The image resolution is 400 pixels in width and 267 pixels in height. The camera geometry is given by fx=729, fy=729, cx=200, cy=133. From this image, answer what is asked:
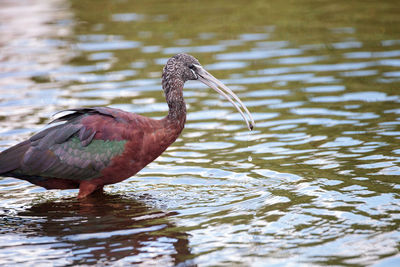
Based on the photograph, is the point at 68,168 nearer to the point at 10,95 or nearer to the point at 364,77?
the point at 10,95

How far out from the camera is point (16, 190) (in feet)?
29.6

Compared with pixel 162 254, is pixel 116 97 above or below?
above

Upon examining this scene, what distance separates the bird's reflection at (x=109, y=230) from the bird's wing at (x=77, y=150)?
0.40m

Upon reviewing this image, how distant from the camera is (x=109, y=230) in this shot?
7.45 meters

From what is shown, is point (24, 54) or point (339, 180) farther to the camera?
point (24, 54)

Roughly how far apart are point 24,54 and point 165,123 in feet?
29.2

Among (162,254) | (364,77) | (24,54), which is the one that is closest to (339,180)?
(162,254)

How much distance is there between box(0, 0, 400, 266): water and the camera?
693cm

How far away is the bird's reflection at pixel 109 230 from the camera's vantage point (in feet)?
22.0

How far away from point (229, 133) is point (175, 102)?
2538mm

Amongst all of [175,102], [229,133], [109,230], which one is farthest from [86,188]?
[229,133]

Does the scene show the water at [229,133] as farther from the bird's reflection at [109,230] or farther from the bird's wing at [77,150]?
the bird's wing at [77,150]

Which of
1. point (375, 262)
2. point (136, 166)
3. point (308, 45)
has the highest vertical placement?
point (308, 45)

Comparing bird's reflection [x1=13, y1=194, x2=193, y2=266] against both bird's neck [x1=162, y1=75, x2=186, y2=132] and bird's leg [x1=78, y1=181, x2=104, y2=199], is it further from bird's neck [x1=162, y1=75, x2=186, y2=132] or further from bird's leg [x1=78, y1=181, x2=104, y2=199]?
bird's neck [x1=162, y1=75, x2=186, y2=132]
